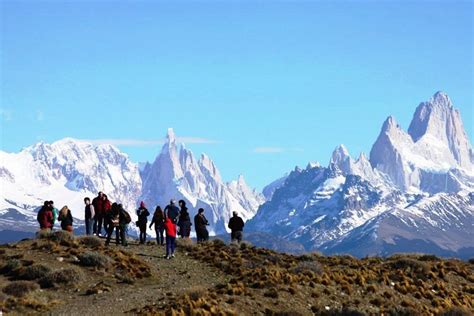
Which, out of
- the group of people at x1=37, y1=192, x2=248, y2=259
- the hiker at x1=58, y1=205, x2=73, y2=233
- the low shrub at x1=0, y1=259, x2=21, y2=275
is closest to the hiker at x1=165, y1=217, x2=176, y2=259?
the group of people at x1=37, y1=192, x2=248, y2=259

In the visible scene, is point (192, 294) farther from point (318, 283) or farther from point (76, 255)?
point (76, 255)

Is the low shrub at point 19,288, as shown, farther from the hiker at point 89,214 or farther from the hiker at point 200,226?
the hiker at point 200,226

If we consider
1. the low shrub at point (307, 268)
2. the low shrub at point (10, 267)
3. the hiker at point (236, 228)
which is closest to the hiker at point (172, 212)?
the hiker at point (236, 228)

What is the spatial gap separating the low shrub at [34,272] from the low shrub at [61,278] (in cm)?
50

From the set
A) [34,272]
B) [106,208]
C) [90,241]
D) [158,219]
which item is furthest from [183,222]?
[34,272]

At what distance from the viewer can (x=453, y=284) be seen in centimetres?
4744

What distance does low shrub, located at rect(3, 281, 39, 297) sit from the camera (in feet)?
121

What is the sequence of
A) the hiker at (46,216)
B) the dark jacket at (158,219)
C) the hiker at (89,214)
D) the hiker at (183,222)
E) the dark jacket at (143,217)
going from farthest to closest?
the hiker at (183,222)
the dark jacket at (143,217)
the hiker at (89,214)
the dark jacket at (158,219)
the hiker at (46,216)

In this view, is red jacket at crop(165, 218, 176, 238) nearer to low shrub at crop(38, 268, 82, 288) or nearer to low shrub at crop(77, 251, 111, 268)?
low shrub at crop(77, 251, 111, 268)

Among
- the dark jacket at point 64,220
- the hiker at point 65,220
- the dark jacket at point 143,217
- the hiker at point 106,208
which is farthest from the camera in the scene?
the dark jacket at point 143,217

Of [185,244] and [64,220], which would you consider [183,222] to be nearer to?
[185,244]

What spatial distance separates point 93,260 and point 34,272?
12.0ft

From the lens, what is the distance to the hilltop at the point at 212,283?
117ft

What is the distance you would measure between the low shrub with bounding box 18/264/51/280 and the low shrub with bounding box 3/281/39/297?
1.54m
